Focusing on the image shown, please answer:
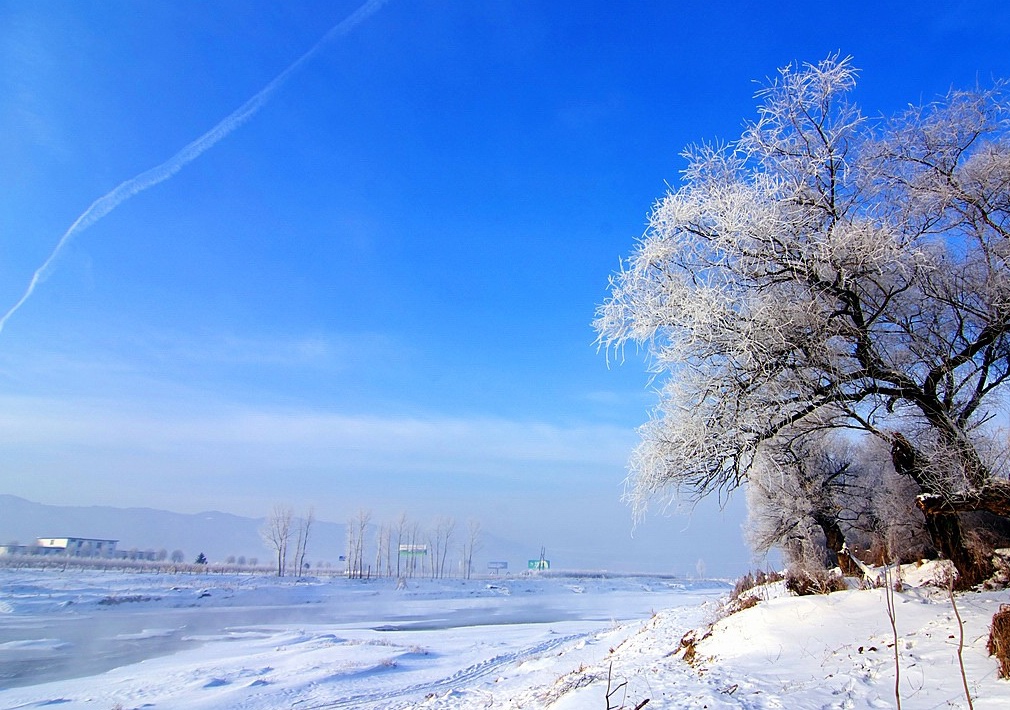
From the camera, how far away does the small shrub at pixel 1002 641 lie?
6.32 m

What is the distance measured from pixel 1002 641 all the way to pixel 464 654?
2016 cm

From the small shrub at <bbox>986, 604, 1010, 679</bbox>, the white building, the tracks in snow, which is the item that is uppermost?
the small shrub at <bbox>986, 604, 1010, 679</bbox>

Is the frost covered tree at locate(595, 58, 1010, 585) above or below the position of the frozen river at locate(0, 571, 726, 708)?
above

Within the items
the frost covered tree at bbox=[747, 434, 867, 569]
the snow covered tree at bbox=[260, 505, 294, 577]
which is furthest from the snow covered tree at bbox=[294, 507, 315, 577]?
the frost covered tree at bbox=[747, 434, 867, 569]

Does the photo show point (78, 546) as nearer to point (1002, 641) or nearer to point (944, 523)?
point (944, 523)

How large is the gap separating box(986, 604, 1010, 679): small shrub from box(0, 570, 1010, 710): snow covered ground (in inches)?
5.4

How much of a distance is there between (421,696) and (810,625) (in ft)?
33.4

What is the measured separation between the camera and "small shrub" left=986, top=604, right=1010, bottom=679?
6.32 metres

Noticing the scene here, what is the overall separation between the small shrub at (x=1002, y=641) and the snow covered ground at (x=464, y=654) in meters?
0.14

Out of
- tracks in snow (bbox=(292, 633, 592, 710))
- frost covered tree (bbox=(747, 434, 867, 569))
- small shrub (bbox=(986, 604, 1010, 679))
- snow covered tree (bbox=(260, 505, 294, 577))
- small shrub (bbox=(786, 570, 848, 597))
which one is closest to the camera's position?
small shrub (bbox=(986, 604, 1010, 679))

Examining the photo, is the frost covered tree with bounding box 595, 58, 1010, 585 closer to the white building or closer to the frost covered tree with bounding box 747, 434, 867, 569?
the frost covered tree with bounding box 747, 434, 867, 569

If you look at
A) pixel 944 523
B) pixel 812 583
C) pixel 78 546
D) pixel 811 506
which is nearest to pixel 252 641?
pixel 812 583

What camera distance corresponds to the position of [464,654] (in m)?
23.6

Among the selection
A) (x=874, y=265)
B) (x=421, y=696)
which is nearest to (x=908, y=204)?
(x=874, y=265)
